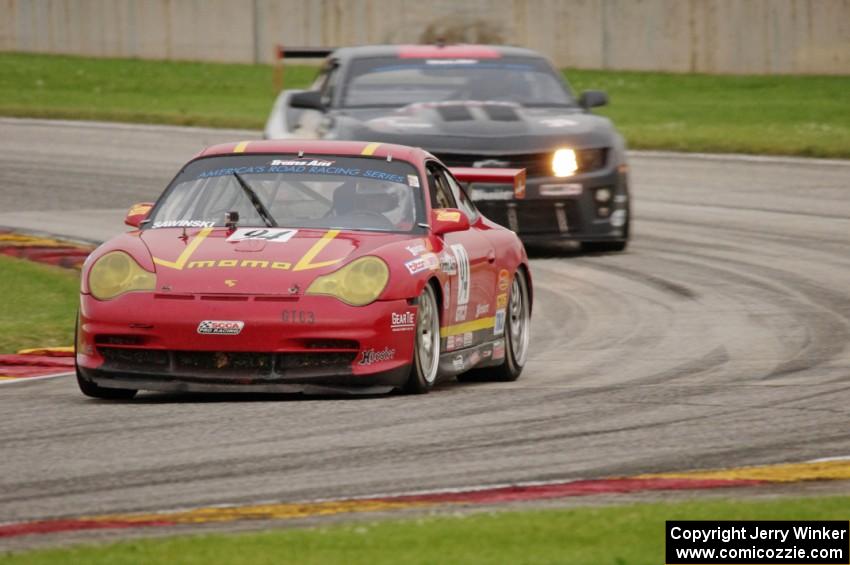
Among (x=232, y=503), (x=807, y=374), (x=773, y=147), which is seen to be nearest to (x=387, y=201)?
(x=807, y=374)

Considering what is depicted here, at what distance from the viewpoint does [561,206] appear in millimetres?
15203

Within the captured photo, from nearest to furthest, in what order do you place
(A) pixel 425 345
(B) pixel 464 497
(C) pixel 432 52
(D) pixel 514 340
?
(B) pixel 464 497
(A) pixel 425 345
(D) pixel 514 340
(C) pixel 432 52

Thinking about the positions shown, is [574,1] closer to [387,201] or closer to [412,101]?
[412,101]

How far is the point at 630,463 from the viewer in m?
7.12

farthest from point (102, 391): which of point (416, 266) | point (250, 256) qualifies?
point (416, 266)

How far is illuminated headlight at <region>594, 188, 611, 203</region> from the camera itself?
50.5ft

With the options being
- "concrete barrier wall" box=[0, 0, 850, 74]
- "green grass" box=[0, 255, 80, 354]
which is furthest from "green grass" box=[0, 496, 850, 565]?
"concrete barrier wall" box=[0, 0, 850, 74]

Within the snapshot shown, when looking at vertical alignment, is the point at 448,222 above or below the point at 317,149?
below

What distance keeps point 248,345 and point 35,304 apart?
16.1ft

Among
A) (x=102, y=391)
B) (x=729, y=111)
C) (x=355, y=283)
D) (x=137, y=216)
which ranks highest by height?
(x=137, y=216)

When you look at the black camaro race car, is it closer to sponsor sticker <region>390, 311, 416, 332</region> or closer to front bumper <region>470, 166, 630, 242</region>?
front bumper <region>470, 166, 630, 242</region>

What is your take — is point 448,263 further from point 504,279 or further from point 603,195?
point 603,195

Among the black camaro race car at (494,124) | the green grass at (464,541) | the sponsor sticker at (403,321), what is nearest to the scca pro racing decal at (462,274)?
the sponsor sticker at (403,321)

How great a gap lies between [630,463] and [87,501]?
197cm
